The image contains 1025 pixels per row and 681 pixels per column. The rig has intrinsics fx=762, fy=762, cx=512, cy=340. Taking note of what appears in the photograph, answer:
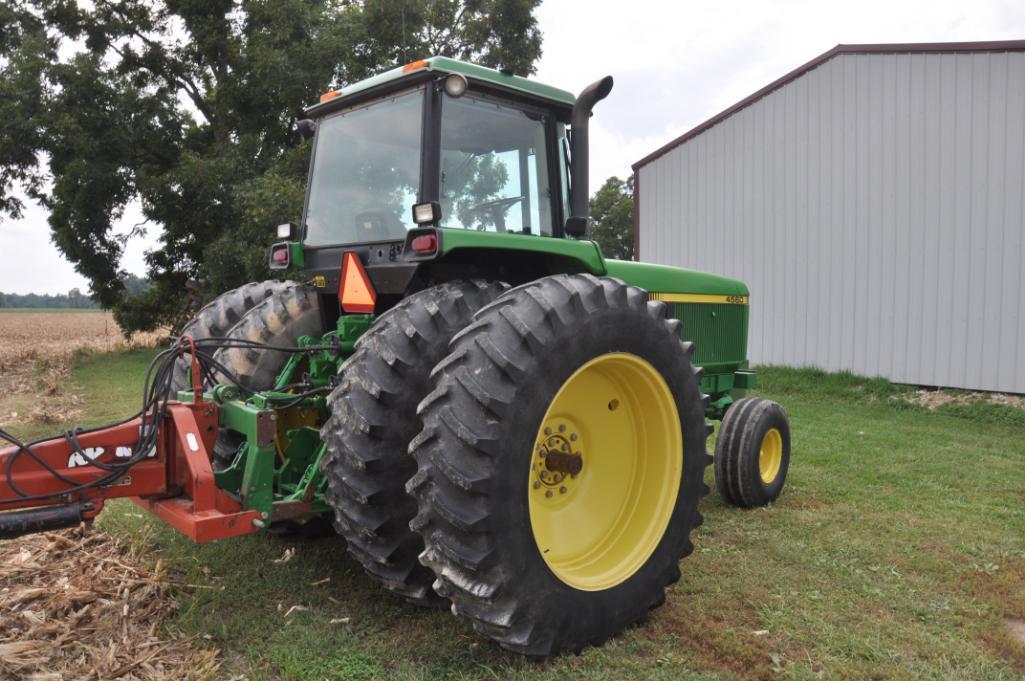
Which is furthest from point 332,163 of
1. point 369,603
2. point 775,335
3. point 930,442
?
point 775,335

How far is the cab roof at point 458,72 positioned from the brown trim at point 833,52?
26.3 ft

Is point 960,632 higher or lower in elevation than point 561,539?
lower

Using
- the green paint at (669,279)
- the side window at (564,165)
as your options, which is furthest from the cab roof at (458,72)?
the green paint at (669,279)

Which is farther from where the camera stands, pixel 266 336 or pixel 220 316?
pixel 220 316

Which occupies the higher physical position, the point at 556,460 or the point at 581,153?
the point at 581,153

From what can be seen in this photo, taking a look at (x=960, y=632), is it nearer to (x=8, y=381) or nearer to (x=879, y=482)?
(x=879, y=482)

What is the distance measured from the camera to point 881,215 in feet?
34.1

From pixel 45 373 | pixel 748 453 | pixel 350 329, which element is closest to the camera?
pixel 350 329

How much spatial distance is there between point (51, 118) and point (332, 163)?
14211mm

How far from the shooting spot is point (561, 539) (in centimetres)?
316

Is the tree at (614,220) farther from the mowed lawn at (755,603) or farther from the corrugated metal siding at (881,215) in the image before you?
the mowed lawn at (755,603)

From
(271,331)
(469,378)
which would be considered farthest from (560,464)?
(271,331)

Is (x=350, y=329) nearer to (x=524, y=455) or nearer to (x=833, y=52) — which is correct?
(x=524, y=455)

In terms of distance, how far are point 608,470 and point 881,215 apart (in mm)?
8731
